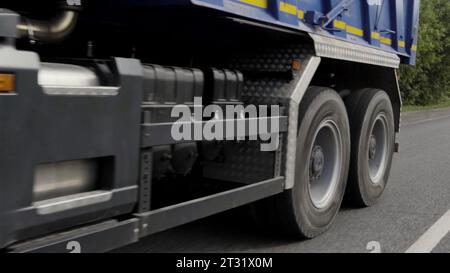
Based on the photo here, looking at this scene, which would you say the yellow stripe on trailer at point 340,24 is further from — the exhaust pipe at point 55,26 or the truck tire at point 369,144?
the exhaust pipe at point 55,26

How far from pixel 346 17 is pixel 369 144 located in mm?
1437

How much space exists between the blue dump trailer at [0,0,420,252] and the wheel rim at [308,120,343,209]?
0.04ft

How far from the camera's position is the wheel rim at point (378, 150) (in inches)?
237

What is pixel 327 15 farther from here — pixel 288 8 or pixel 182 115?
pixel 182 115

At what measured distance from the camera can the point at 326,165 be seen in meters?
4.87

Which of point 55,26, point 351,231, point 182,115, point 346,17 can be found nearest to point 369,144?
point 351,231

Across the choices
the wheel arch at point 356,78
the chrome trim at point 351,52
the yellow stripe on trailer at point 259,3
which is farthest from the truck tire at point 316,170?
the yellow stripe on trailer at point 259,3

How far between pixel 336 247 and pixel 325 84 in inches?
63.0

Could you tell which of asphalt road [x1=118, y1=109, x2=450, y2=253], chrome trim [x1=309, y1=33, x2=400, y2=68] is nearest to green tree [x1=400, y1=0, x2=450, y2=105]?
asphalt road [x1=118, y1=109, x2=450, y2=253]

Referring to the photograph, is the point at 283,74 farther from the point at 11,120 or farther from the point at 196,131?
the point at 11,120

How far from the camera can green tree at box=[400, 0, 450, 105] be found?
73.5 feet

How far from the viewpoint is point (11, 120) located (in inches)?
81.4

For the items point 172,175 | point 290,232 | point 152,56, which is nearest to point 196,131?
point 172,175

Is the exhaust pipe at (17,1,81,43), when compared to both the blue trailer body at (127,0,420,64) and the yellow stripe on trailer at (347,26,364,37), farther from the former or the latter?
the yellow stripe on trailer at (347,26,364,37)
